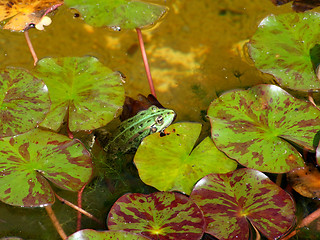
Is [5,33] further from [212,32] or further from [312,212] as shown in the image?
[312,212]

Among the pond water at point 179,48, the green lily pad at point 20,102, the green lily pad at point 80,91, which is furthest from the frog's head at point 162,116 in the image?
the green lily pad at point 20,102

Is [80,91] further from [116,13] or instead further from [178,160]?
[178,160]

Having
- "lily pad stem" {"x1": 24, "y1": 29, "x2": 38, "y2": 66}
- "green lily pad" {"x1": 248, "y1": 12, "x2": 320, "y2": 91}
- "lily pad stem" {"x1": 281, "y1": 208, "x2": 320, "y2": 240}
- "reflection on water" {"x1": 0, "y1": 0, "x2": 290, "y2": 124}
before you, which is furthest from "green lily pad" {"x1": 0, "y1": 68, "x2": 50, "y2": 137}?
"lily pad stem" {"x1": 281, "y1": 208, "x2": 320, "y2": 240}

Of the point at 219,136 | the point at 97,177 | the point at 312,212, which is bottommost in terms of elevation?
the point at 312,212

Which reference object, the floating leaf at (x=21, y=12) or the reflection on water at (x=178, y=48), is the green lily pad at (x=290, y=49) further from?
the floating leaf at (x=21, y=12)

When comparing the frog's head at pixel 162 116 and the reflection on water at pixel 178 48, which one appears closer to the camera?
the frog's head at pixel 162 116

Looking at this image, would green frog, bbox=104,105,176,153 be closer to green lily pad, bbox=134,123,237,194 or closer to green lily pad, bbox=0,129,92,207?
green lily pad, bbox=134,123,237,194

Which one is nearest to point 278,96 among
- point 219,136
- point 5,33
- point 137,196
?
point 219,136
